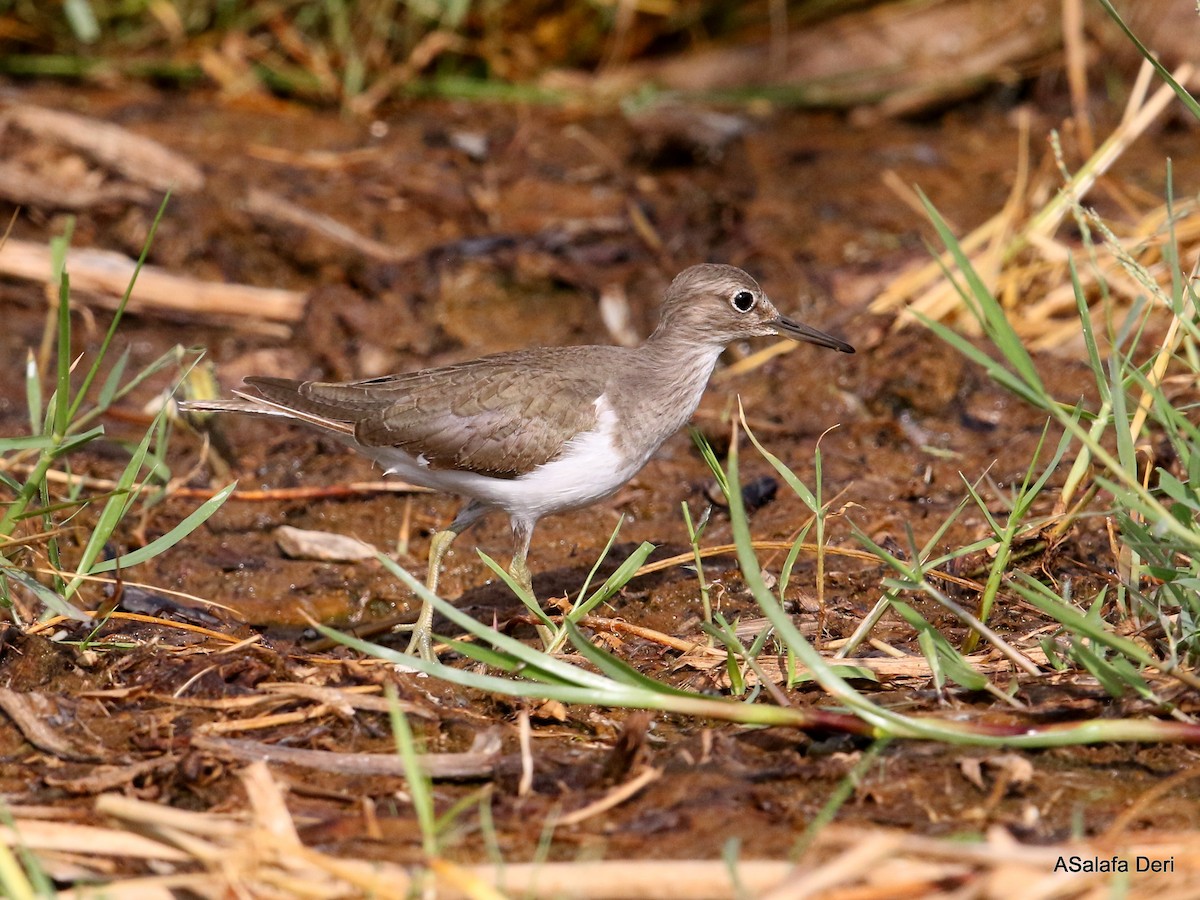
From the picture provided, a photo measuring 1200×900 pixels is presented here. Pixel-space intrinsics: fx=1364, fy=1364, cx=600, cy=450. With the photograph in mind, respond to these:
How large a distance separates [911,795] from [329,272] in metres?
5.66

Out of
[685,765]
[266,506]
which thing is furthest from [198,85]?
[685,765]

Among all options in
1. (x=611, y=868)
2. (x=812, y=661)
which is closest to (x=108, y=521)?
(x=611, y=868)

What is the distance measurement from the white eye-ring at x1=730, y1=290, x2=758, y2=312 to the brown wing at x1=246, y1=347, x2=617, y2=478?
616 millimetres

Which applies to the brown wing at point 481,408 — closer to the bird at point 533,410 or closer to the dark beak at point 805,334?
the bird at point 533,410

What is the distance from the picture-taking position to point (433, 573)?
5738mm

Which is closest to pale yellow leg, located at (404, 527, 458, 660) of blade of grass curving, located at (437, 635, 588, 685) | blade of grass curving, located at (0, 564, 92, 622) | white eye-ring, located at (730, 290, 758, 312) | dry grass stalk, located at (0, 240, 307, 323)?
blade of grass curving, located at (437, 635, 588, 685)

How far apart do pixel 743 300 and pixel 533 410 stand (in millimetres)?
1115

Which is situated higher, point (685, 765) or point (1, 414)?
point (685, 765)

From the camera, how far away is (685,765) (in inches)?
154

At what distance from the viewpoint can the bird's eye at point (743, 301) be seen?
5984 millimetres

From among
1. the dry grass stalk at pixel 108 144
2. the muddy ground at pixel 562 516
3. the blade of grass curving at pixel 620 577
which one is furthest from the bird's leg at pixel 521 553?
the dry grass stalk at pixel 108 144

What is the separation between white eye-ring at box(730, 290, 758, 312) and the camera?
236 inches

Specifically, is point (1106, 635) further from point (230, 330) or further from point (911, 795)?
point (230, 330)

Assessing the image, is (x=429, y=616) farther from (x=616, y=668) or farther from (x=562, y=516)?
(x=616, y=668)
